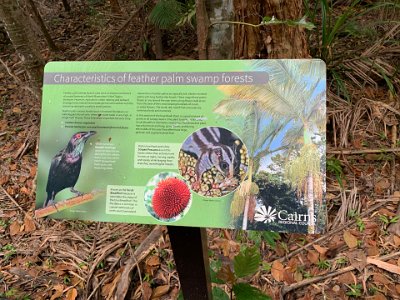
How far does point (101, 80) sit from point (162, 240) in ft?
3.71

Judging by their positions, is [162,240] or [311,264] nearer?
[311,264]

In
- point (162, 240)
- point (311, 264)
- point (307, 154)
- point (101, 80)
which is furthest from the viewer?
point (162, 240)

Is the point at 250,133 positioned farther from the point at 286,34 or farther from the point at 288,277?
the point at 286,34

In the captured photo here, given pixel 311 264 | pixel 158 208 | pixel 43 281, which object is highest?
pixel 158 208

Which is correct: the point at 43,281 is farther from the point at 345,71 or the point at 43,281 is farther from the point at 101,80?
the point at 345,71

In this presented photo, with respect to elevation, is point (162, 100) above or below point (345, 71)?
below

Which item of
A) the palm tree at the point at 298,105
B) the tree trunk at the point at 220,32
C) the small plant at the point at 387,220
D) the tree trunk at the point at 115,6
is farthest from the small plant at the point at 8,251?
the tree trunk at the point at 115,6

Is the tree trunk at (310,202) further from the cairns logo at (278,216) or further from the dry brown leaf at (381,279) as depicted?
the dry brown leaf at (381,279)

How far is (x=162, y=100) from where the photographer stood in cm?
108

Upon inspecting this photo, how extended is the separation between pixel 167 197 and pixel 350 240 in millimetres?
1248

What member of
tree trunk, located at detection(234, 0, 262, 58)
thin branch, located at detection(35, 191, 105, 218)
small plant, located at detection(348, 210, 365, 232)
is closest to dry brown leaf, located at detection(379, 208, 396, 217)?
small plant, located at detection(348, 210, 365, 232)

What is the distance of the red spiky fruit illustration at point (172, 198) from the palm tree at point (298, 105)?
26 centimetres

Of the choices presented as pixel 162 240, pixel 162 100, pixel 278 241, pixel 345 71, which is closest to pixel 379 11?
pixel 345 71

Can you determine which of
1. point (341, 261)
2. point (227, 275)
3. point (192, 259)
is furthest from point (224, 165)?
point (341, 261)
